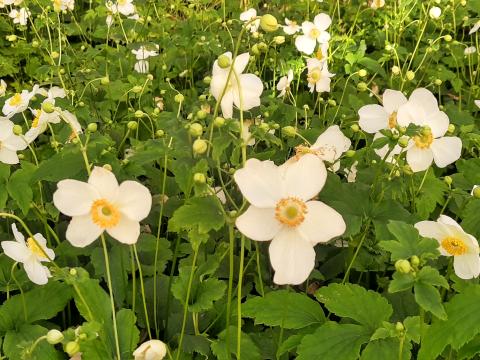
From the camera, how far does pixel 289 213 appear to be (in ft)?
3.78

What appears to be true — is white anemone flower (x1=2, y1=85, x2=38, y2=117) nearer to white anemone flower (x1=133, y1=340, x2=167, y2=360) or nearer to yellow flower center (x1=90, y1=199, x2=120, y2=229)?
yellow flower center (x1=90, y1=199, x2=120, y2=229)

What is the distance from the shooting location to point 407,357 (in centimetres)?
124

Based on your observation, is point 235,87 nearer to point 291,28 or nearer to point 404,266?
point 404,266

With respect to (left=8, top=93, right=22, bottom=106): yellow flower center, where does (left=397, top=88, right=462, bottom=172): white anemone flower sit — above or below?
above

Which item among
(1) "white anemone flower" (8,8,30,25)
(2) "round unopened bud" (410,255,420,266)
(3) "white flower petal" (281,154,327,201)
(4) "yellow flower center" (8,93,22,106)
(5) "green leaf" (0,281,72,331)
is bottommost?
(5) "green leaf" (0,281,72,331)

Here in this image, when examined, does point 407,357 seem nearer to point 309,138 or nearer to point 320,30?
point 309,138

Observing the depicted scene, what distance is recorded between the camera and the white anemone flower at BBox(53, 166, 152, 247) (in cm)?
119

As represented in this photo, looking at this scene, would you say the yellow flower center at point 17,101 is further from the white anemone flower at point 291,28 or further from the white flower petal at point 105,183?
the white anemone flower at point 291,28

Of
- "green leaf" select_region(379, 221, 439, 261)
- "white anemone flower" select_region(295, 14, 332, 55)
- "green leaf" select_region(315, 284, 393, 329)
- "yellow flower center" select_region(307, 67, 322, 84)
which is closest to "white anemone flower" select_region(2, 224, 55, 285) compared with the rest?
"green leaf" select_region(315, 284, 393, 329)

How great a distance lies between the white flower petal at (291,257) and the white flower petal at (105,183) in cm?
33

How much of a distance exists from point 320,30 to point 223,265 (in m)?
1.60

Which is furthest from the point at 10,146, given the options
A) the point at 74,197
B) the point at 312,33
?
the point at 312,33

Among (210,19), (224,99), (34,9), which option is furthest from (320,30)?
(224,99)

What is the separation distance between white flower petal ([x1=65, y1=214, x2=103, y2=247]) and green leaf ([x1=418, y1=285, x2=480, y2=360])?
27.8 inches
